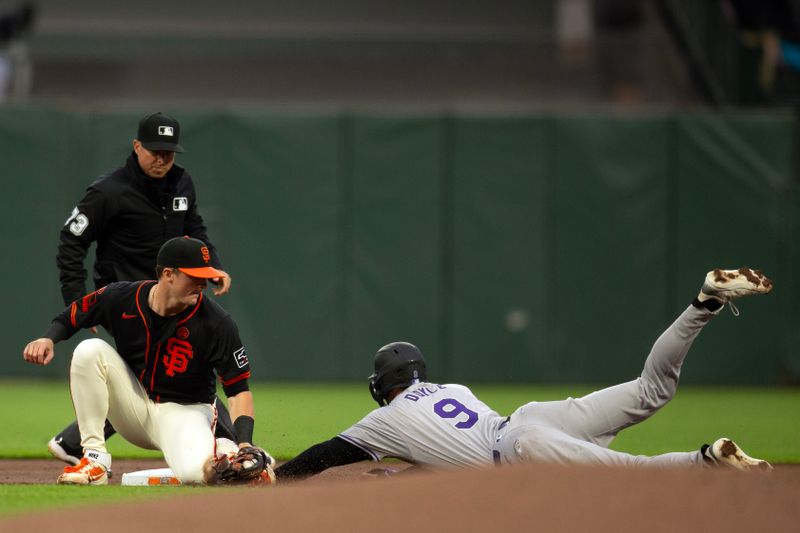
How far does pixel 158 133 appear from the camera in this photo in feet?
22.0

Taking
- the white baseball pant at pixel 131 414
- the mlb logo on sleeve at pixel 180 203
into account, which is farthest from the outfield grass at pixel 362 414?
the mlb logo on sleeve at pixel 180 203

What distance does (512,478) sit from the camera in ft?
15.3

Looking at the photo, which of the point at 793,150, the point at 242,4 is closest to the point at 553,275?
the point at 793,150

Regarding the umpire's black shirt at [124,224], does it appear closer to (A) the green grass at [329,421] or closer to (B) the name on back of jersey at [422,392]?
(A) the green grass at [329,421]

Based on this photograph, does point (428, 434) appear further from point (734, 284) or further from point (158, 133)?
point (158, 133)

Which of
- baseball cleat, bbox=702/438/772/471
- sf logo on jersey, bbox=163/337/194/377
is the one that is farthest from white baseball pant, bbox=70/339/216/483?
baseball cleat, bbox=702/438/772/471

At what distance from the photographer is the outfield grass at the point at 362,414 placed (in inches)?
312

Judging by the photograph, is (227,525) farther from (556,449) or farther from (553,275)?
(553,275)

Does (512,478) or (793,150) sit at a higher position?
(793,150)

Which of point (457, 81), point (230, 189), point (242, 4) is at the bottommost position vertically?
point (230, 189)

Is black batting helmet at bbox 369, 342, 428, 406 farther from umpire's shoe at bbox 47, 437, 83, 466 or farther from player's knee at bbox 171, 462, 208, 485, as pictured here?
umpire's shoe at bbox 47, 437, 83, 466

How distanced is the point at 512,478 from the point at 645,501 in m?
0.52

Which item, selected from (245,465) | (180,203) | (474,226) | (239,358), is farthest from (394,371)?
(474,226)

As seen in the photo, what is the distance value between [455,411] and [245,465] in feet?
3.42
